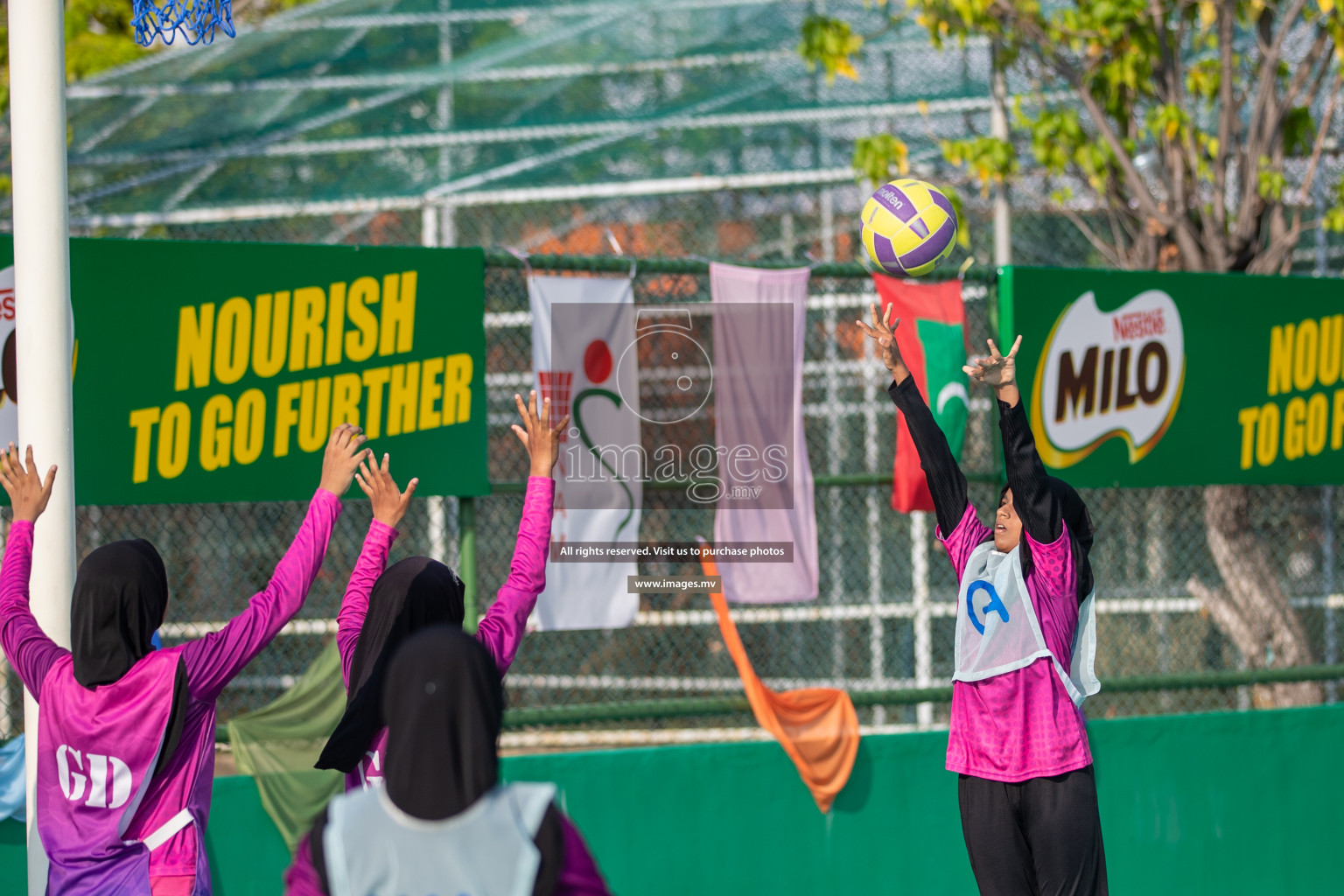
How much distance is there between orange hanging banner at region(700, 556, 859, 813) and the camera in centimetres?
642

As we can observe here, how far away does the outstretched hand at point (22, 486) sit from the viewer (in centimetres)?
422

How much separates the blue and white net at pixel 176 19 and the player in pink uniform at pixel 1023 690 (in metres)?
2.61

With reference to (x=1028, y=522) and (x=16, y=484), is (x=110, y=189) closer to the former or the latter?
(x=16, y=484)

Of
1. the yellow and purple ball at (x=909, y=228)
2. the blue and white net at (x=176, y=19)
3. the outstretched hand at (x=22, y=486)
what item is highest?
the blue and white net at (x=176, y=19)

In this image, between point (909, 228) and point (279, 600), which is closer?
point (279, 600)

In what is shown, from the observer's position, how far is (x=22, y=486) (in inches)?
167

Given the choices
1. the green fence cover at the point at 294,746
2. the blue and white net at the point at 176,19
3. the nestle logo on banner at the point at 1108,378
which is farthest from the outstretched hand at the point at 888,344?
the green fence cover at the point at 294,746

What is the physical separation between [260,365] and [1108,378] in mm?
4303

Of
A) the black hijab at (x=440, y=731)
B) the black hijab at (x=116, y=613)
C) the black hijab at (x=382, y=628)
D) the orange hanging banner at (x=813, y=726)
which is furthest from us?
the orange hanging banner at (x=813, y=726)

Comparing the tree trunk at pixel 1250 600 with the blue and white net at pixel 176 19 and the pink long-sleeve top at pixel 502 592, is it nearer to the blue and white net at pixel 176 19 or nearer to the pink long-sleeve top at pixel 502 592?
the pink long-sleeve top at pixel 502 592

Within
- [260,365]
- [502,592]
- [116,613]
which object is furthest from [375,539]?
[260,365]

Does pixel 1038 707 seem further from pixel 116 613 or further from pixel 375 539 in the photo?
pixel 116 613

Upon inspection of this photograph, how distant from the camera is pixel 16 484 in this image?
13.9 feet

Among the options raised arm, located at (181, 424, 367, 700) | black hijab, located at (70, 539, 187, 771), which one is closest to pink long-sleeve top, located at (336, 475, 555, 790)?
raised arm, located at (181, 424, 367, 700)
